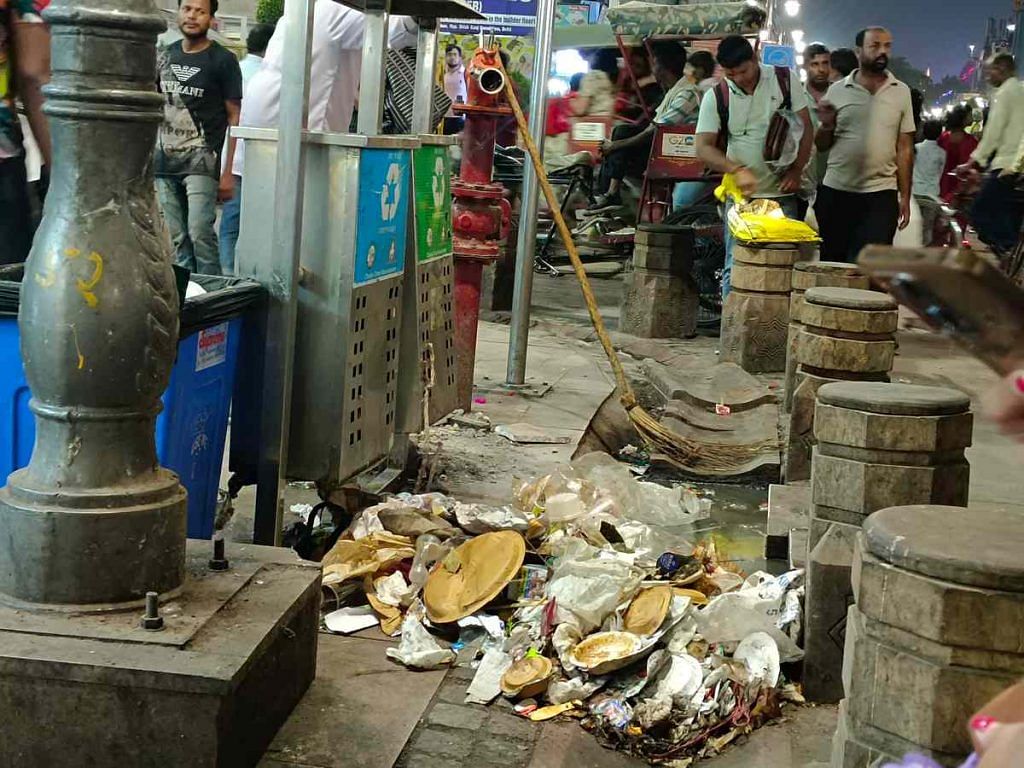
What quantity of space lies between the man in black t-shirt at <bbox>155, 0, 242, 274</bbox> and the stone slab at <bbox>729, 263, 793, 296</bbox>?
11.3ft

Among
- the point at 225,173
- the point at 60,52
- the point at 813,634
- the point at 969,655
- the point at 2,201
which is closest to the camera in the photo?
the point at 969,655

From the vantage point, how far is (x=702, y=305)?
37.0ft

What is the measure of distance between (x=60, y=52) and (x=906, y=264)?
1897 mm

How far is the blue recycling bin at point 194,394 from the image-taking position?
358 centimetres

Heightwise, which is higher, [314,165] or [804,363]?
[314,165]

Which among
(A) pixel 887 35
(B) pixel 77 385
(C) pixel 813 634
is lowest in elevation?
(C) pixel 813 634

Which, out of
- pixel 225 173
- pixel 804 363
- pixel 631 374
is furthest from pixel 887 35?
pixel 225 173

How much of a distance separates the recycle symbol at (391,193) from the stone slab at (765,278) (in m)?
4.31

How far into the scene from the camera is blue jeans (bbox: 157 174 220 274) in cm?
761

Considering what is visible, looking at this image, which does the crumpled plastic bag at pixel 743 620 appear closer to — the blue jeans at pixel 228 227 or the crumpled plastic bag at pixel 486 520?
the crumpled plastic bag at pixel 486 520

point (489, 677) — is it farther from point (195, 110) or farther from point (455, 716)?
point (195, 110)

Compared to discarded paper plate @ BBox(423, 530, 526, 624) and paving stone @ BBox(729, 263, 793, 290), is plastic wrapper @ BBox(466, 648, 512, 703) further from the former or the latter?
paving stone @ BBox(729, 263, 793, 290)

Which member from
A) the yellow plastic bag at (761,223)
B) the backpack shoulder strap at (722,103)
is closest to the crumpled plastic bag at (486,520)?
the yellow plastic bag at (761,223)

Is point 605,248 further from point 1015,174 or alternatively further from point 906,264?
point 906,264
